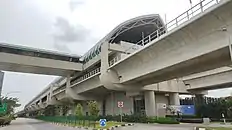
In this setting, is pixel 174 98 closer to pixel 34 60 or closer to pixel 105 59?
pixel 105 59

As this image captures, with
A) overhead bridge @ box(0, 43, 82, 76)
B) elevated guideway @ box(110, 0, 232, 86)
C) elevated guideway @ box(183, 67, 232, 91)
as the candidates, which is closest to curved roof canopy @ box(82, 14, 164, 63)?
overhead bridge @ box(0, 43, 82, 76)

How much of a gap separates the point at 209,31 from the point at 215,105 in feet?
85.1

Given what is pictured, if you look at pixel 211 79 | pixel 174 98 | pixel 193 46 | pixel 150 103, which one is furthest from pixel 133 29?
pixel 193 46

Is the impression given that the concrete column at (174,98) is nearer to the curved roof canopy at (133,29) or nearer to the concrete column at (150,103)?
the concrete column at (150,103)

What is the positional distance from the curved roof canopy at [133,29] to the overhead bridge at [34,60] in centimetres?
547

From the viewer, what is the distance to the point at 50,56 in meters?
51.4

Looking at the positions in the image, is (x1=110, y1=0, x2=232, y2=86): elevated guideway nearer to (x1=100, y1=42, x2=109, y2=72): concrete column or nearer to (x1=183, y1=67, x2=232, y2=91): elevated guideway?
(x1=100, y1=42, x2=109, y2=72): concrete column

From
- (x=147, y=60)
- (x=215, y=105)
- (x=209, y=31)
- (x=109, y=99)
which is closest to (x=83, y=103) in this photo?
(x=109, y=99)

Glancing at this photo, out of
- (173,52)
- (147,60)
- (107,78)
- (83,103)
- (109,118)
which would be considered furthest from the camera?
(83,103)

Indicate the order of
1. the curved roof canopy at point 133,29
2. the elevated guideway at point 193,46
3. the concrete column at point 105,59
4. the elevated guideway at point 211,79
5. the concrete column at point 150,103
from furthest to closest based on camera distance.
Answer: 1. the curved roof canopy at point 133,29
2. the concrete column at point 150,103
3. the elevated guideway at point 211,79
4. the concrete column at point 105,59
5. the elevated guideway at point 193,46

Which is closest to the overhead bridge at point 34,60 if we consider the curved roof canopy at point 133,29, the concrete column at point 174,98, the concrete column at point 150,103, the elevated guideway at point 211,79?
the curved roof canopy at point 133,29

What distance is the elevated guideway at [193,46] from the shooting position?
652 inches

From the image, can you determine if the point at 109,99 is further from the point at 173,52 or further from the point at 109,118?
the point at 173,52

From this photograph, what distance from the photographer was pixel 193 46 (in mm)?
19359
